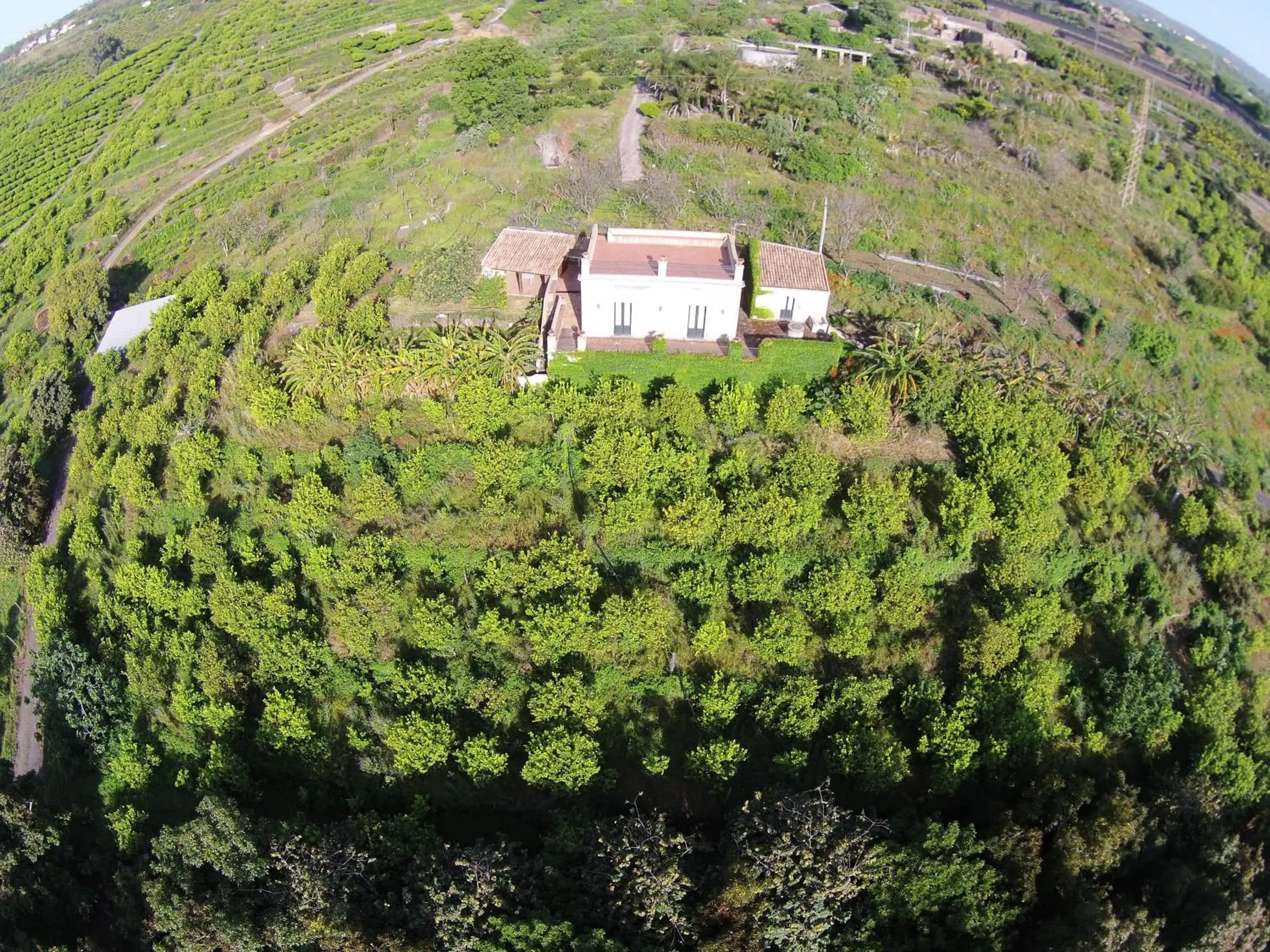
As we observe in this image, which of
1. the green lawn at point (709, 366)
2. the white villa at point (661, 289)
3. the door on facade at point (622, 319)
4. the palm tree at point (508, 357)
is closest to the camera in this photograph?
the palm tree at point (508, 357)

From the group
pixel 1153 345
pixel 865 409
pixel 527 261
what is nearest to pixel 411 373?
pixel 527 261

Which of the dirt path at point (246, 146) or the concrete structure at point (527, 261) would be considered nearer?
the concrete structure at point (527, 261)

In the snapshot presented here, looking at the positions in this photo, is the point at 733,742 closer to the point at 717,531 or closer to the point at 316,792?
the point at 717,531

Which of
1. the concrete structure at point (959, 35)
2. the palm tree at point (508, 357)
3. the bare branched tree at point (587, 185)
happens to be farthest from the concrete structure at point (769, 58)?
the palm tree at point (508, 357)

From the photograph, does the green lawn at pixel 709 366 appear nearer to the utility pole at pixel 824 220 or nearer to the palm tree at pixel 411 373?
the palm tree at pixel 411 373

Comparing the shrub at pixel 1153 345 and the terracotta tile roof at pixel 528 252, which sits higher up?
the terracotta tile roof at pixel 528 252

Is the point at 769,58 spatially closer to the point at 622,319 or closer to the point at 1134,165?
the point at 1134,165
